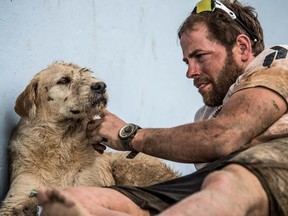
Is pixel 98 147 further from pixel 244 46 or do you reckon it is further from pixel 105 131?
pixel 244 46

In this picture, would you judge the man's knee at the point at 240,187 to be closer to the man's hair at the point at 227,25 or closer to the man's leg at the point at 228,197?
the man's leg at the point at 228,197

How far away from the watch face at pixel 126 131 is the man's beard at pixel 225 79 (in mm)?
448

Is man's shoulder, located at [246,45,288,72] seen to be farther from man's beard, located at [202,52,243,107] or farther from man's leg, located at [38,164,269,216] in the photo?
man's leg, located at [38,164,269,216]

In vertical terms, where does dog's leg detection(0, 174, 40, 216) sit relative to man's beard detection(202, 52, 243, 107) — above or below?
below

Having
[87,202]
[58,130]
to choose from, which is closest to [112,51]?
[58,130]

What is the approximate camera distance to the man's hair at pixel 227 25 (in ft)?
10.0

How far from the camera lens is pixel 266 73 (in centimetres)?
260

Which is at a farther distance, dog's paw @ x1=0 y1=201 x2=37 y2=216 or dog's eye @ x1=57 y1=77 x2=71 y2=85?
dog's eye @ x1=57 y1=77 x2=71 y2=85

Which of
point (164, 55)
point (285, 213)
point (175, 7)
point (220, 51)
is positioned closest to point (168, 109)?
point (164, 55)

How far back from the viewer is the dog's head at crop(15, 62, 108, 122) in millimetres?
3055

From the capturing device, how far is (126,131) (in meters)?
2.83

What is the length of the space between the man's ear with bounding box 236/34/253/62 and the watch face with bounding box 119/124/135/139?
0.68 metres

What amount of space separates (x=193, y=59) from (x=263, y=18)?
98.3 inches

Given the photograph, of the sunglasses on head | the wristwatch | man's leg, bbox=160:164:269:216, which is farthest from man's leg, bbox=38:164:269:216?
the sunglasses on head
